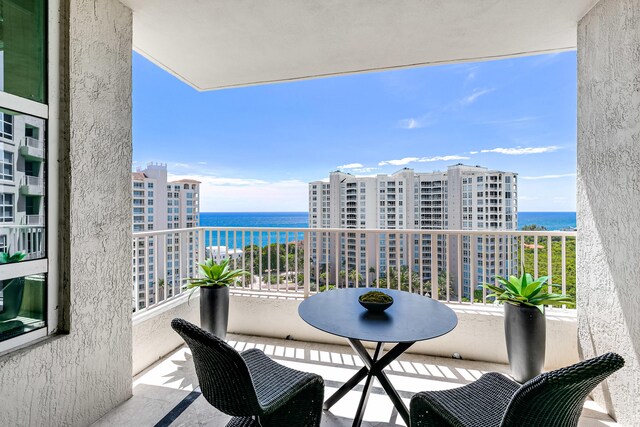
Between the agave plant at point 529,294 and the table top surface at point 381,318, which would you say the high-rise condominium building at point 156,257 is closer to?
the table top surface at point 381,318

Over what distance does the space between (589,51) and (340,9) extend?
212 centimetres

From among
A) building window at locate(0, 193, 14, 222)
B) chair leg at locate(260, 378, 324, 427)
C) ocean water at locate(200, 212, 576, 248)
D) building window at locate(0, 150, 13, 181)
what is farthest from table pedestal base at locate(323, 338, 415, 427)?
building window at locate(0, 150, 13, 181)

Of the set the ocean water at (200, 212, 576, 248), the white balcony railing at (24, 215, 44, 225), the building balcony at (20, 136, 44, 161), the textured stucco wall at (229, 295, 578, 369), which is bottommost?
the textured stucco wall at (229, 295, 578, 369)

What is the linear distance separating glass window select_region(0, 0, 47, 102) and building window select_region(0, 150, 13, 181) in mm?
367

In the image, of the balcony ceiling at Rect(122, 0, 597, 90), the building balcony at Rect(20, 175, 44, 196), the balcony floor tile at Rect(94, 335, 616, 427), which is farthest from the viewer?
the balcony ceiling at Rect(122, 0, 597, 90)

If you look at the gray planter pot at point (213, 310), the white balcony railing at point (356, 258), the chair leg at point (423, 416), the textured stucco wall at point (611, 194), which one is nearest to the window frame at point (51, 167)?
the white balcony railing at point (356, 258)

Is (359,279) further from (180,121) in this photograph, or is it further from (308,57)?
(180,121)

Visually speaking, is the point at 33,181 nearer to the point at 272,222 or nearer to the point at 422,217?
the point at 422,217

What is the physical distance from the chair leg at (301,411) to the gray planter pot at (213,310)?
6.20 feet

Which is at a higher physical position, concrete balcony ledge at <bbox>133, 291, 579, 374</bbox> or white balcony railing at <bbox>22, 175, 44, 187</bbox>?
white balcony railing at <bbox>22, 175, 44, 187</bbox>

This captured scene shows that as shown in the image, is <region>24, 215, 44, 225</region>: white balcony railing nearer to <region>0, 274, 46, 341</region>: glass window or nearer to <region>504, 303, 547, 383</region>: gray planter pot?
<region>0, 274, 46, 341</region>: glass window

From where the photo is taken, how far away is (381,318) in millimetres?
1924

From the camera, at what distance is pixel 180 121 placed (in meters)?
18.4

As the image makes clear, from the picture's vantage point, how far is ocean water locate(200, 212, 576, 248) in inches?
157
